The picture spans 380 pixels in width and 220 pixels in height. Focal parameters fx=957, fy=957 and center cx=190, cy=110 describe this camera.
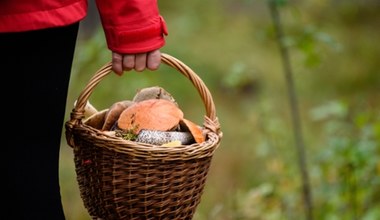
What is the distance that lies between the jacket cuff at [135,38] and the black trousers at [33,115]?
0.41ft

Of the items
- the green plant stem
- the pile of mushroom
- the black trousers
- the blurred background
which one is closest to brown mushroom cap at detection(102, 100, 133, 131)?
the pile of mushroom

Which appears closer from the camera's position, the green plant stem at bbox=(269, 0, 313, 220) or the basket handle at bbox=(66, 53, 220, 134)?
the basket handle at bbox=(66, 53, 220, 134)

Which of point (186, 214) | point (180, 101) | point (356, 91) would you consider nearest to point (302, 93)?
point (356, 91)

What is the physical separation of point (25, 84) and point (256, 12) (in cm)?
830

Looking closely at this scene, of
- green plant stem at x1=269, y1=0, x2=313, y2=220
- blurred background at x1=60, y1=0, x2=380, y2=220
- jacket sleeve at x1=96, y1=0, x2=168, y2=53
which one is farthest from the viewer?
blurred background at x1=60, y1=0, x2=380, y2=220

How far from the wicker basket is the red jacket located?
15 cm

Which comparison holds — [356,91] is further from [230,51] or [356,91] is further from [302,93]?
[230,51]

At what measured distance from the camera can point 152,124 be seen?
8.51 ft

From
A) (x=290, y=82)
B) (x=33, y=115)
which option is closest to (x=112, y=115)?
(x=33, y=115)

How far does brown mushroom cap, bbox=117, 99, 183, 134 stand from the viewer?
2594 millimetres

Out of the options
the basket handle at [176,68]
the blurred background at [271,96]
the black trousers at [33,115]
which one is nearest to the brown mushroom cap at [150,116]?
the basket handle at [176,68]

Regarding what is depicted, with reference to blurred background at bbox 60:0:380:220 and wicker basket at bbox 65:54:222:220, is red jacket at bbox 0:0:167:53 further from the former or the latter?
blurred background at bbox 60:0:380:220

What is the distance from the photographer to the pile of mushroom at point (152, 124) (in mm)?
2564

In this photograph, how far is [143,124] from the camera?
2.59m
